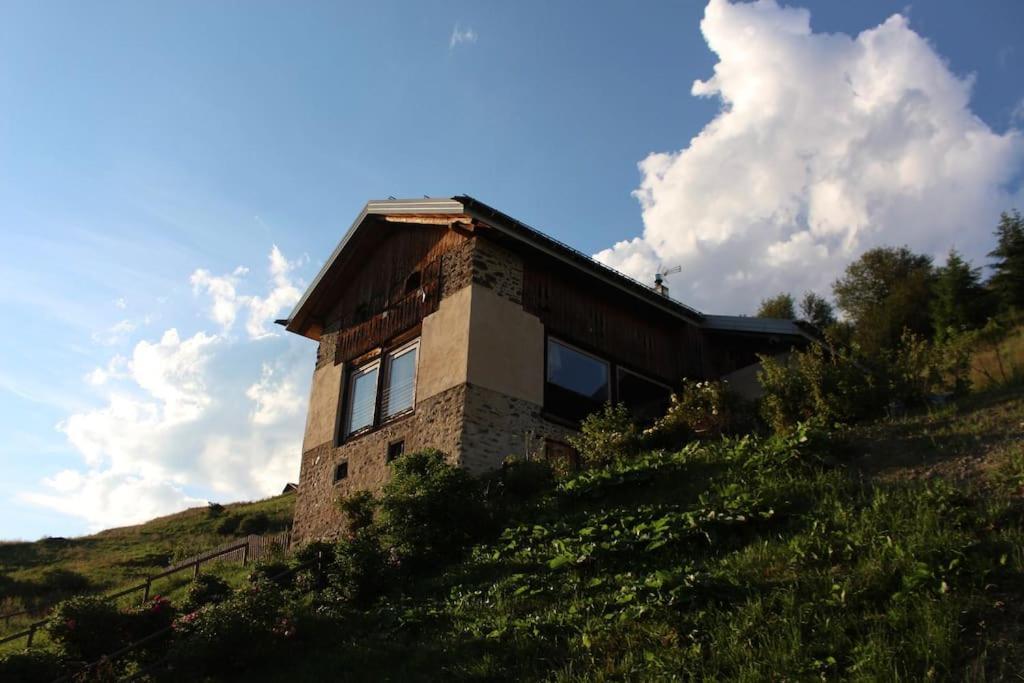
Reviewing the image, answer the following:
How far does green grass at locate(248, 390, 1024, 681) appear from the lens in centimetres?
697

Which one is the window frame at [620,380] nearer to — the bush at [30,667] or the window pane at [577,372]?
the window pane at [577,372]

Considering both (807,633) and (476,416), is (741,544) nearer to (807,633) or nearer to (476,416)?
(807,633)

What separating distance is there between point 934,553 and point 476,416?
10.6 metres

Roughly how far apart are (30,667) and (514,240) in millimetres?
12108

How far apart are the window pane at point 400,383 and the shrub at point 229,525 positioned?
16252 millimetres

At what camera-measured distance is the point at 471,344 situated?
58.8 ft

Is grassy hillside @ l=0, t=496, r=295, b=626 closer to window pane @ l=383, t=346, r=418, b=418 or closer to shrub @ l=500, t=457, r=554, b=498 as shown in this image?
window pane @ l=383, t=346, r=418, b=418

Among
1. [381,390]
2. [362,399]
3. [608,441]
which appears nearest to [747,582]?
[608,441]

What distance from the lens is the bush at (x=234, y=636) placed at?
10.1 m

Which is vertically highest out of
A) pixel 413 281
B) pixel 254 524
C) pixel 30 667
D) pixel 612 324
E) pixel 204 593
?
pixel 413 281

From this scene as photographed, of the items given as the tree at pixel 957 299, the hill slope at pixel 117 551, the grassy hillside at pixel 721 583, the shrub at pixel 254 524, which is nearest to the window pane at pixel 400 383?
the grassy hillside at pixel 721 583

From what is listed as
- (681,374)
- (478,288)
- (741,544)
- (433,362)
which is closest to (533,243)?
(478,288)

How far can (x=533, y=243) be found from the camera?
62.5 ft

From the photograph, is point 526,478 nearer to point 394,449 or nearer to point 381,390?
point 394,449
